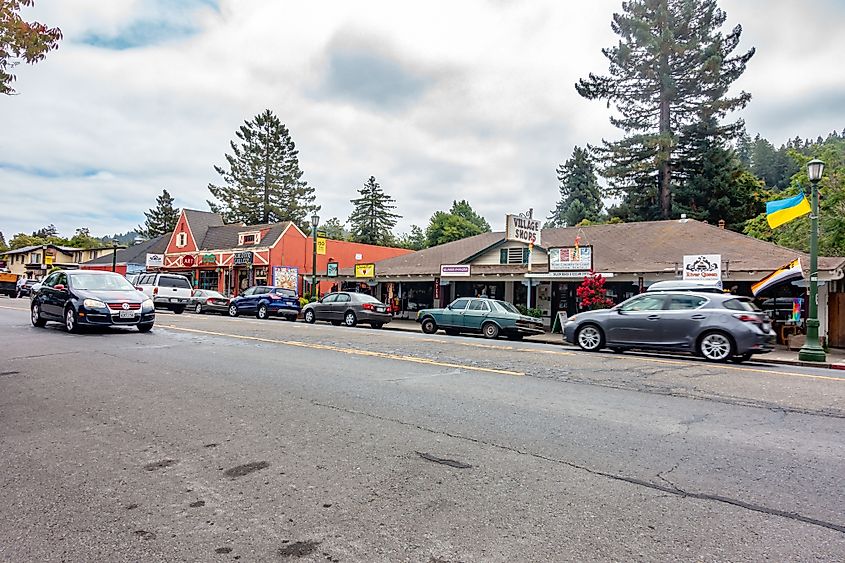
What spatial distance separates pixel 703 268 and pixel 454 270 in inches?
399

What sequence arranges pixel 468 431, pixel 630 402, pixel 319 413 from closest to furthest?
1. pixel 468 431
2. pixel 319 413
3. pixel 630 402

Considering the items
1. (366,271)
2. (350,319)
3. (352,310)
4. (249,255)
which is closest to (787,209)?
(352,310)

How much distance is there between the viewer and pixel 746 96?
36.3m

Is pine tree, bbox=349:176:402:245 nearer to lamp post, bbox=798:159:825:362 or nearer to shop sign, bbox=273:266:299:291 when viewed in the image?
shop sign, bbox=273:266:299:291

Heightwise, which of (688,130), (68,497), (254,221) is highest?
(688,130)

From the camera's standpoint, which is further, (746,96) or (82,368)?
(746,96)

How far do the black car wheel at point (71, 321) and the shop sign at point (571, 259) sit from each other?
15.9 metres

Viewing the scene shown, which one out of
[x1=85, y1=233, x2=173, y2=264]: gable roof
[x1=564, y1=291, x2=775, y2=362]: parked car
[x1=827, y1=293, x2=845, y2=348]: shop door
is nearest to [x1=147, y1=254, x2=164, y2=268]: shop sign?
[x1=85, y1=233, x2=173, y2=264]: gable roof

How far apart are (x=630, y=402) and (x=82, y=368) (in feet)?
26.8

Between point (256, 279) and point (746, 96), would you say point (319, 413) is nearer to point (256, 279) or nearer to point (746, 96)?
point (256, 279)

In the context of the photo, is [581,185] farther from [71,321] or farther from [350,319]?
[71,321]

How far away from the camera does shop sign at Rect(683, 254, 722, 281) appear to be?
17.2m

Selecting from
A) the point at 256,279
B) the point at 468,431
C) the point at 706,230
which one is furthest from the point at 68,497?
the point at 256,279

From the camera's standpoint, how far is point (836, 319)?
58.6ft
